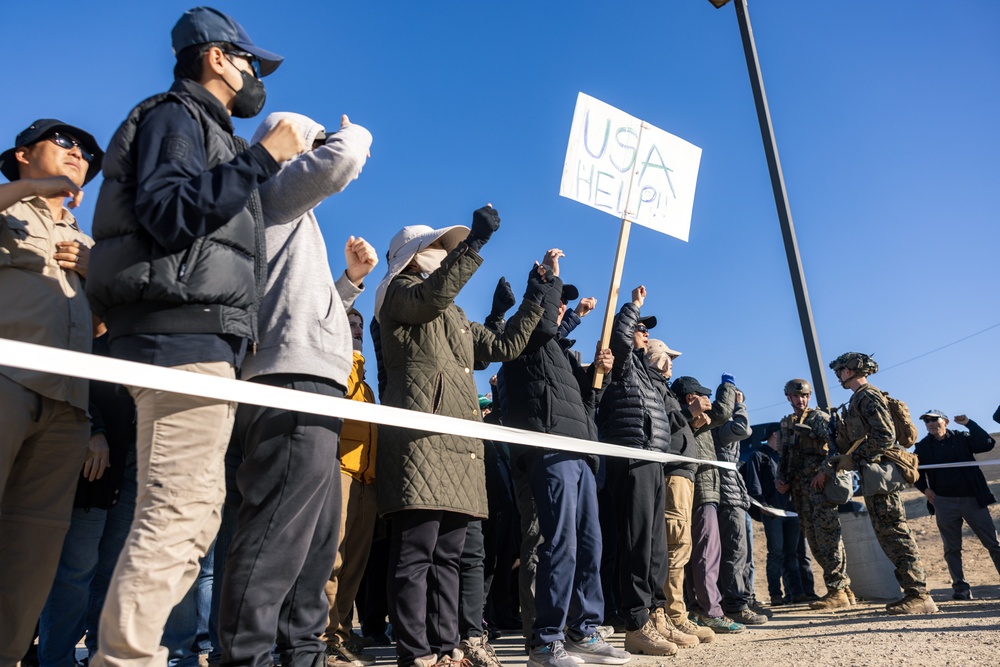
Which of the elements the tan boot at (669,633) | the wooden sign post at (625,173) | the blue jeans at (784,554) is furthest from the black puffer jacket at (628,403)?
the blue jeans at (784,554)

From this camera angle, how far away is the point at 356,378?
17.0 feet

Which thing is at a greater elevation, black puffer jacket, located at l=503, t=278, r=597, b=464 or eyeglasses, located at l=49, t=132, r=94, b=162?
eyeglasses, located at l=49, t=132, r=94, b=162

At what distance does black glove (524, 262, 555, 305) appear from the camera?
5.01 m

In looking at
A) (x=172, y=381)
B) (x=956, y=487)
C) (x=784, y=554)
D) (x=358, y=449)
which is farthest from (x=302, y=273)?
(x=956, y=487)

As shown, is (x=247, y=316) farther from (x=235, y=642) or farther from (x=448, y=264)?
(x=448, y=264)

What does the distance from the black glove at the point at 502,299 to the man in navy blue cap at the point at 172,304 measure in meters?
2.73

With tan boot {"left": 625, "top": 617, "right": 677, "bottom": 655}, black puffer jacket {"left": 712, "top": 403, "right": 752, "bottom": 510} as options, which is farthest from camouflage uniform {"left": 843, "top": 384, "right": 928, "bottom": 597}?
tan boot {"left": 625, "top": 617, "right": 677, "bottom": 655}

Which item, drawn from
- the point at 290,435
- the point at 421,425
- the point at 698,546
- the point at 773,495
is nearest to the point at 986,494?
the point at 773,495

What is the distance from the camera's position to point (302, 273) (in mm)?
2885

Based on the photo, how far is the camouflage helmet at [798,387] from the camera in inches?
378

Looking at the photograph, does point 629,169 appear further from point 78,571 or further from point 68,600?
point 68,600

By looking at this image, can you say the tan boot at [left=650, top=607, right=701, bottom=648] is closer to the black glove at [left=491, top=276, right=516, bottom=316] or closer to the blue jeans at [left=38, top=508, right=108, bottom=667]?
the black glove at [left=491, top=276, right=516, bottom=316]

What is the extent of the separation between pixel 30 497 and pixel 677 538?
4.31 m

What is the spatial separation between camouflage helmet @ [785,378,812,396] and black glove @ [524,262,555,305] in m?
5.51
